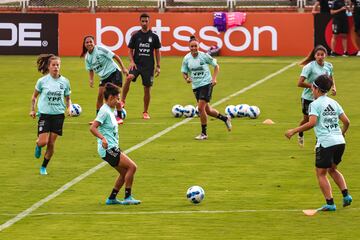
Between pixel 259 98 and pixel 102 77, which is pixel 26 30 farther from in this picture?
pixel 102 77

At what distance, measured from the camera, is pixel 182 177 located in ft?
66.3

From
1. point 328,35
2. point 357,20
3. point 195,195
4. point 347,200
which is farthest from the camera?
point 328,35

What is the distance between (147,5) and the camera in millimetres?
45688

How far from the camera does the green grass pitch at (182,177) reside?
1591cm

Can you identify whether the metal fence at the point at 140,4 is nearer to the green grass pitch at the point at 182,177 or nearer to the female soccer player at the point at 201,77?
the green grass pitch at the point at 182,177

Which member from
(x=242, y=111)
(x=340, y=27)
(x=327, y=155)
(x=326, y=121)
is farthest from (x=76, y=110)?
(x=340, y=27)

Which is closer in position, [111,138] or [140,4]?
[111,138]

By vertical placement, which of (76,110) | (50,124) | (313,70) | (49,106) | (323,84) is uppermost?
(323,84)

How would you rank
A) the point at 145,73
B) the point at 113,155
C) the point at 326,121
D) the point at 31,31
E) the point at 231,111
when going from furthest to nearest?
the point at 31,31 < the point at 145,73 < the point at 231,111 < the point at 113,155 < the point at 326,121

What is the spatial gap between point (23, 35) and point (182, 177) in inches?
954

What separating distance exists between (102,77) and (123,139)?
2878 millimetres

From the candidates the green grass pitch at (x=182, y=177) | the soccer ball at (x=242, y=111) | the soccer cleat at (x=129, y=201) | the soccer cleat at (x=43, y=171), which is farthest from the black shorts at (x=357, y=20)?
the soccer cleat at (x=129, y=201)

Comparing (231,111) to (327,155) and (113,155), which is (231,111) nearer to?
(113,155)

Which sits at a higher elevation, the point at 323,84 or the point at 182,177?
the point at 323,84
